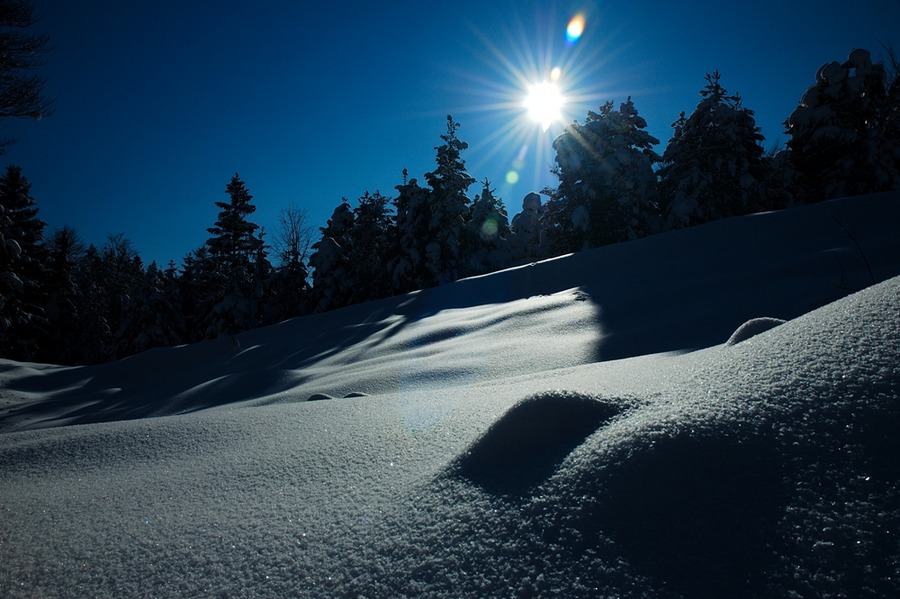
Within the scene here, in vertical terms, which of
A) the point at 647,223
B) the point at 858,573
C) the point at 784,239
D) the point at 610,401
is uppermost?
the point at 647,223

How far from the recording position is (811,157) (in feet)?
62.3

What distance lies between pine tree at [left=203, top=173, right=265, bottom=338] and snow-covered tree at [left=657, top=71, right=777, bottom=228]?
72.8 feet

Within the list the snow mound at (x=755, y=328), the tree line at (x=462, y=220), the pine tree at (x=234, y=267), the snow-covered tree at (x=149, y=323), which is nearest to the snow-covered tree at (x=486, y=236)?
the tree line at (x=462, y=220)

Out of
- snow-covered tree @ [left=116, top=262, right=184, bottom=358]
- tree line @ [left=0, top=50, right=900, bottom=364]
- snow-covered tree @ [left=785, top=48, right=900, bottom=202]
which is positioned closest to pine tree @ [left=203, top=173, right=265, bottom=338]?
tree line @ [left=0, top=50, right=900, bottom=364]

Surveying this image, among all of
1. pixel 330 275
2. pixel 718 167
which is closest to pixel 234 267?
pixel 330 275

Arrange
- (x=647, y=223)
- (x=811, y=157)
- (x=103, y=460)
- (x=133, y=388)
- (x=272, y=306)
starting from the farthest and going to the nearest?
(x=272, y=306) < (x=647, y=223) < (x=811, y=157) < (x=133, y=388) < (x=103, y=460)

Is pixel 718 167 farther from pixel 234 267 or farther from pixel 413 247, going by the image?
pixel 234 267

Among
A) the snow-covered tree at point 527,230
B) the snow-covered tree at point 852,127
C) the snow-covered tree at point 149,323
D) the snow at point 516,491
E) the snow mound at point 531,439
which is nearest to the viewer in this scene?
the snow at point 516,491

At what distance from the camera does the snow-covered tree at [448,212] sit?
2428cm

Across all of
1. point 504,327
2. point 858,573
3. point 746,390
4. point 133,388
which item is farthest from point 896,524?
point 133,388

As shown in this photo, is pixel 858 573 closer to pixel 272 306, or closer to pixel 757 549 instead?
pixel 757 549

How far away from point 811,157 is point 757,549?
79.1 feet

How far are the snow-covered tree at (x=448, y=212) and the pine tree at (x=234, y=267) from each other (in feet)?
34.1

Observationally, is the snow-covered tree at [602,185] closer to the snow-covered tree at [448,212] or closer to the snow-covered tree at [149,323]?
the snow-covered tree at [448,212]
